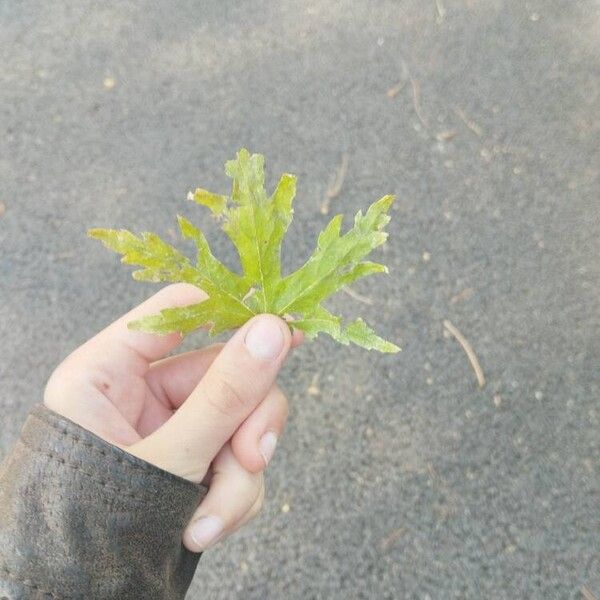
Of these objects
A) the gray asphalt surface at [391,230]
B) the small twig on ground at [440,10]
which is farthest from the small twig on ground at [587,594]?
the small twig on ground at [440,10]

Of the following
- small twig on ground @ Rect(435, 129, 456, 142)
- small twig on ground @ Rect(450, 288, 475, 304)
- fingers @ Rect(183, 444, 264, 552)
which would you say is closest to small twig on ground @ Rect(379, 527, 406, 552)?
fingers @ Rect(183, 444, 264, 552)

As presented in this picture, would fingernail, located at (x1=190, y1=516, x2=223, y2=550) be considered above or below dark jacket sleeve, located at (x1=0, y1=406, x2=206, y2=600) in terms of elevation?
below

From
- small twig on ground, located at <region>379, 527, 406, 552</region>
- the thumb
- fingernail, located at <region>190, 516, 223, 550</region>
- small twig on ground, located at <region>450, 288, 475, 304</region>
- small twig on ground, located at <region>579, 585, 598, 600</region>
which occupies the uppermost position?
the thumb

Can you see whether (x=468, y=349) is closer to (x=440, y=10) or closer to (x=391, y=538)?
(x=391, y=538)

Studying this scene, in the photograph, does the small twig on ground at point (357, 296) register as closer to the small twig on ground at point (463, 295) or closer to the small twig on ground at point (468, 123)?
the small twig on ground at point (463, 295)

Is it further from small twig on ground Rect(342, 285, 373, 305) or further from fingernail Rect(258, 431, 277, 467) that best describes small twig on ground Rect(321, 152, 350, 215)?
fingernail Rect(258, 431, 277, 467)

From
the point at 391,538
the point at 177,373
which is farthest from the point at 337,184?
the point at 391,538

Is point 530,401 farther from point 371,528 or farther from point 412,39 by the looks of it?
point 412,39
